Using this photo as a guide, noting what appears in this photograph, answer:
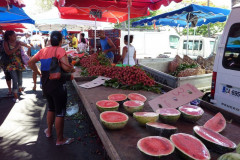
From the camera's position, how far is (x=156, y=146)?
1.45 metres

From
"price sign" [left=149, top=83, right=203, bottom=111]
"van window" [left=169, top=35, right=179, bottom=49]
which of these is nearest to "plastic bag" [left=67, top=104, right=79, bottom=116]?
"price sign" [left=149, top=83, right=203, bottom=111]

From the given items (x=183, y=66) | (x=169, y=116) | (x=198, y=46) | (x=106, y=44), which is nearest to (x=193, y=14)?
(x=198, y=46)

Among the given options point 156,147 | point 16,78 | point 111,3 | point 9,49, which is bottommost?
point 16,78

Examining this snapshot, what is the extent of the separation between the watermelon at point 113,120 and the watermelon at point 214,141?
72 centimetres

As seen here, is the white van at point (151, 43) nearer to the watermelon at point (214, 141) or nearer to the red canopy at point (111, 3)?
the red canopy at point (111, 3)

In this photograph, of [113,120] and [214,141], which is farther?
[113,120]

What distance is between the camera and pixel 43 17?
35.9 ft

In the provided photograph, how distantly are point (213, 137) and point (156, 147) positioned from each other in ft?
1.79

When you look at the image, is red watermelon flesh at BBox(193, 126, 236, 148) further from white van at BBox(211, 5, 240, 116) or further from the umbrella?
the umbrella

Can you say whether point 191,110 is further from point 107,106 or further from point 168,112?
point 107,106

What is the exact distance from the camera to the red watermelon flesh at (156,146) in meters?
1.36

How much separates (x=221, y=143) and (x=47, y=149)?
9.96 ft

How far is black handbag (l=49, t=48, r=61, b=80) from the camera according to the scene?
2.93 m

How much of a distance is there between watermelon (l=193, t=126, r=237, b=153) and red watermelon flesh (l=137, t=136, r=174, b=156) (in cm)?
32
